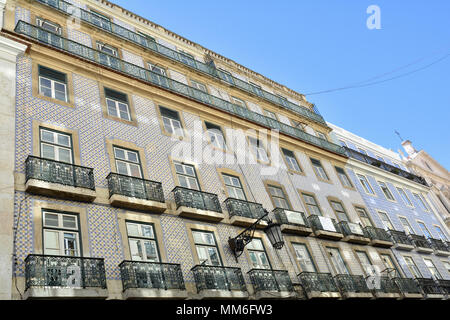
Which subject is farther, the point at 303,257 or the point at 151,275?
the point at 303,257

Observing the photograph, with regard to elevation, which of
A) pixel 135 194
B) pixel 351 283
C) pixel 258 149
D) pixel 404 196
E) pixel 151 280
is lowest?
pixel 351 283

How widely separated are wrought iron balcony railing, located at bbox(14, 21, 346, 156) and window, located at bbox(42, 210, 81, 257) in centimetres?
668

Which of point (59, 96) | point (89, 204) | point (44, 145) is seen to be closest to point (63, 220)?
point (89, 204)

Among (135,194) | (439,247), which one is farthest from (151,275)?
(439,247)

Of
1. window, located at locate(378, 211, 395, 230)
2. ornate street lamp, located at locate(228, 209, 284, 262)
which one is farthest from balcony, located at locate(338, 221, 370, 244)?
ornate street lamp, located at locate(228, 209, 284, 262)

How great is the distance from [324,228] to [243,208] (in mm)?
4152

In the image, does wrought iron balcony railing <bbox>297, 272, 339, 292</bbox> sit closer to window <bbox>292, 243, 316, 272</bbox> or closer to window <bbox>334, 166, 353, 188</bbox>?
window <bbox>292, 243, 316, 272</bbox>

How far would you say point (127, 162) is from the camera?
38.1 feet

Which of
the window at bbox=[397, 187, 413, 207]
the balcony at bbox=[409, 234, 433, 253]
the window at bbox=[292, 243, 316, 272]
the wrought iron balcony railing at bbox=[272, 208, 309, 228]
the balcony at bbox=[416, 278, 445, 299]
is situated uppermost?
the window at bbox=[397, 187, 413, 207]

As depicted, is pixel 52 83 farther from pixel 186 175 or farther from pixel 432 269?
pixel 432 269

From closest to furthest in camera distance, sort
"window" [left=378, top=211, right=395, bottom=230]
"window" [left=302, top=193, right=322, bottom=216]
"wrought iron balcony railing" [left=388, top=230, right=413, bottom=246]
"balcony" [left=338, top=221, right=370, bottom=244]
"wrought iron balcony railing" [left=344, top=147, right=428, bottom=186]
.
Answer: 1. "balcony" [left=338, top=221, right=370, bottom=244]
2. "window" [left=302, top=193, right=322, bottom=216]
3. "wrought iron balcony railing" [left=388, top=230, right=413, bottom=246]
4. "window" [left=378, top=211, right=395, bottom=230]
5. "wrought iron balcony railing" [left=344, top=147, right=428, bottom=186]

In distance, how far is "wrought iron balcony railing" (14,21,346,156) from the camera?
12.9m

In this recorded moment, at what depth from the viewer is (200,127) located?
606 inches

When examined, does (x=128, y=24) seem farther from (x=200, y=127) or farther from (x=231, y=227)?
(x=231, y=227)
